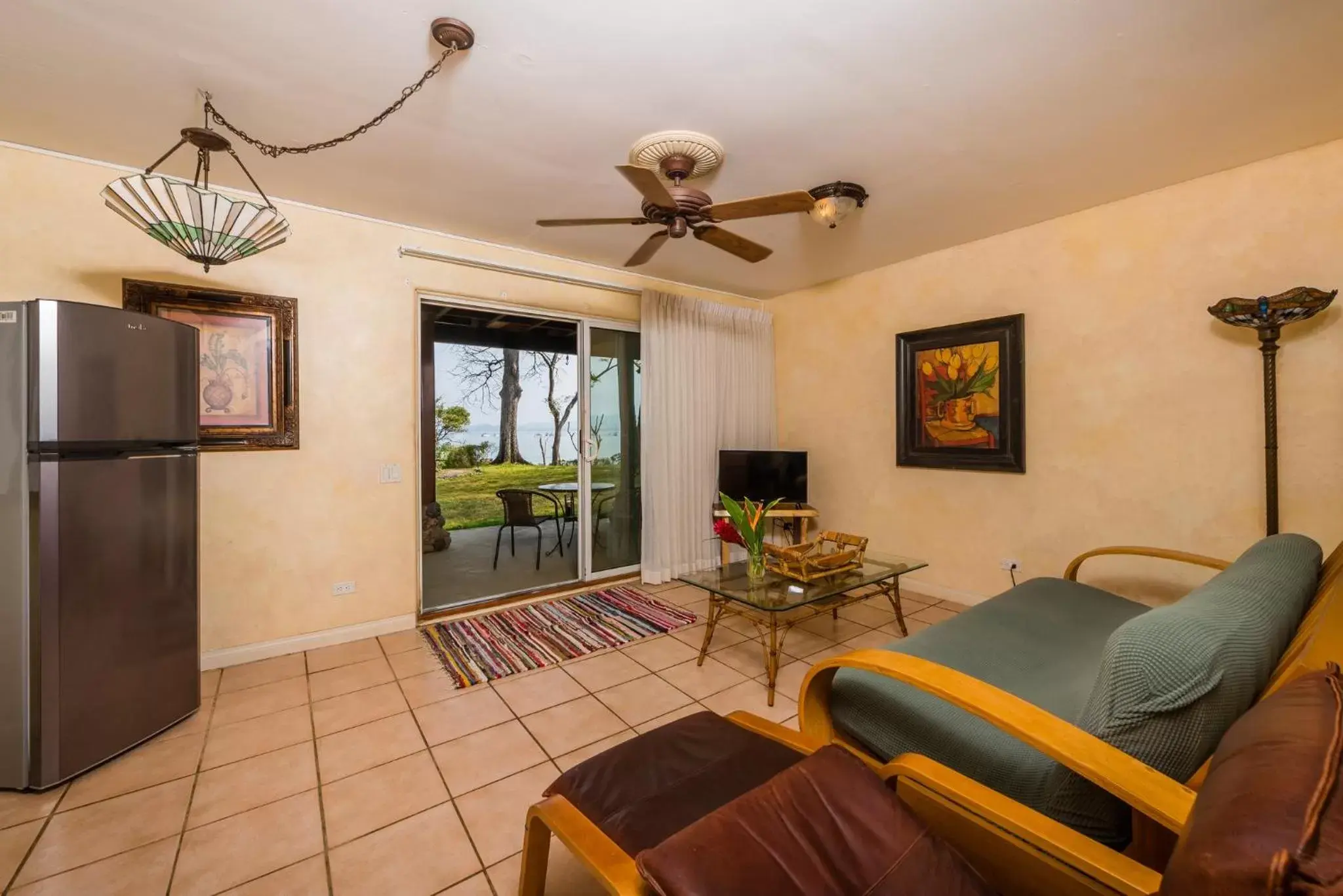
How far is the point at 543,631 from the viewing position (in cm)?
324

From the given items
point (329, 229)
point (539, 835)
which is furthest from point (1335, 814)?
point (329, 229)

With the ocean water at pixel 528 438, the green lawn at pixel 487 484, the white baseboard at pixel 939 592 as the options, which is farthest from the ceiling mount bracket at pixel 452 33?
the white baseboard at pixel 939 592

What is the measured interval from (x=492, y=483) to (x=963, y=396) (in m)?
3.86

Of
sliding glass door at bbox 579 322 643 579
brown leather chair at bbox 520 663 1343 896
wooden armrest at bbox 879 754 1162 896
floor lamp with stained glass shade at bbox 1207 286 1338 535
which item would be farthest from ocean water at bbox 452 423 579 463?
floor lamp with stained glass shade at bbox 1207 286 1338 535

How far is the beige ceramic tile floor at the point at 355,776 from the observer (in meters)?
1.51

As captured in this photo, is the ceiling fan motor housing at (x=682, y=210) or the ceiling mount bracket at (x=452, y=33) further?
the ceiling fan motor housing at (x=682, y=210)

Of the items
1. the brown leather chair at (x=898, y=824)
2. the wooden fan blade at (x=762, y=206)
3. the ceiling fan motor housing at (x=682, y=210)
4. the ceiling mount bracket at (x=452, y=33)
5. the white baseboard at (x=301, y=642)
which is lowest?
the white baseboard at (x=301, y=642)

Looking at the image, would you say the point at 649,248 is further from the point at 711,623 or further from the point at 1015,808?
the point at 1015,808

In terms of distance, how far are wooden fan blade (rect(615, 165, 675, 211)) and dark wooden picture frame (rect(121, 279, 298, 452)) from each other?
7.00 feet

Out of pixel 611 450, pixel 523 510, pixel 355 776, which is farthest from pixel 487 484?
pixel 355 776

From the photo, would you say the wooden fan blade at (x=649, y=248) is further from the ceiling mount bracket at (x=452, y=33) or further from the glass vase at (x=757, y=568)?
the glass vase at (x=757, y=568)

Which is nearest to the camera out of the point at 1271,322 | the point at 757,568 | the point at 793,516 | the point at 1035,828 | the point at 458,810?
the point at 1035,828

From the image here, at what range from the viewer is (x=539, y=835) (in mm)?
1233

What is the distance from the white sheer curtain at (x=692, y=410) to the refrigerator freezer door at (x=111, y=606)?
2.69 m
